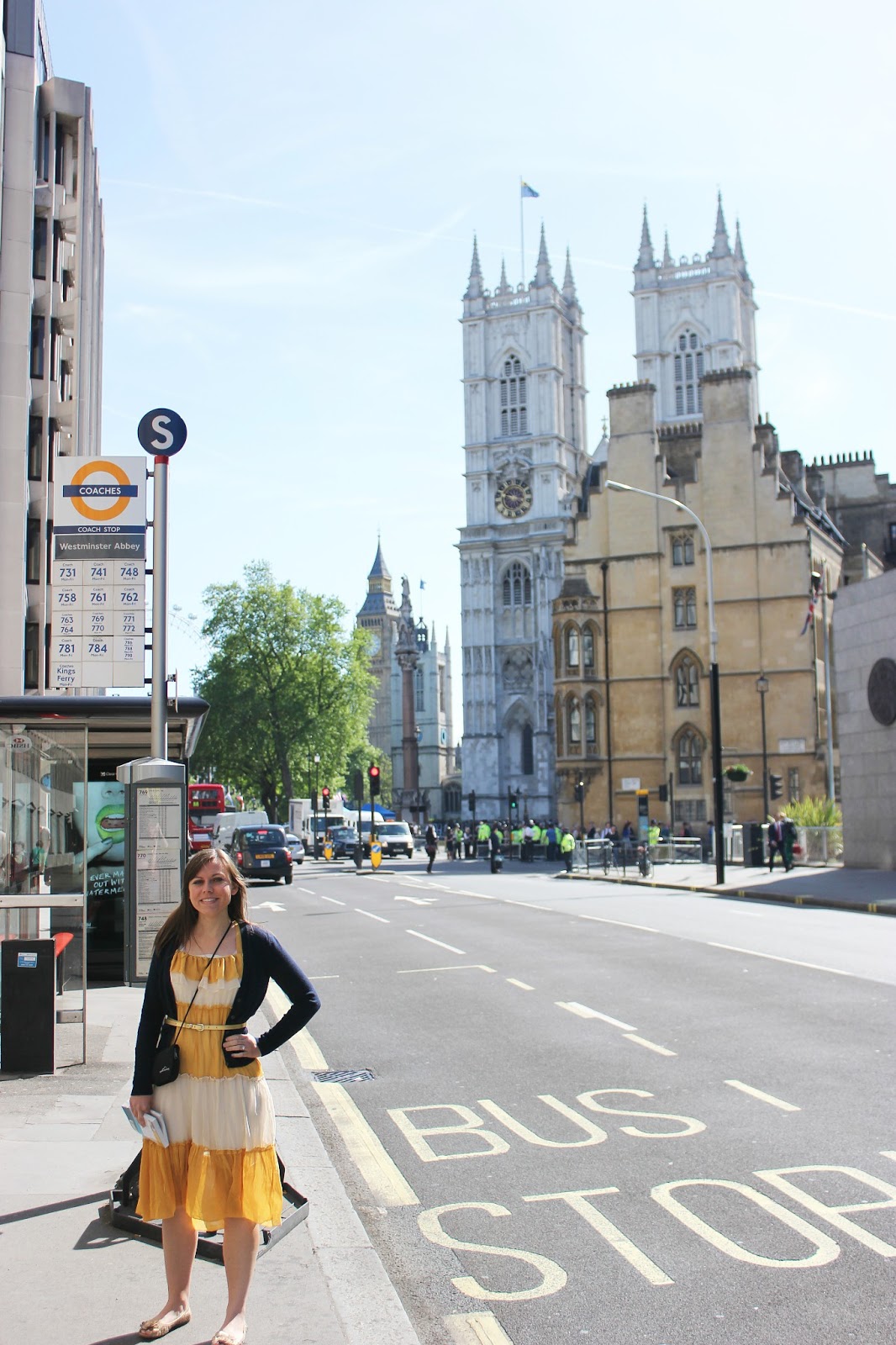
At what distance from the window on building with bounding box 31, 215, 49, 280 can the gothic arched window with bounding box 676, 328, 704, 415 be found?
77.6 meters

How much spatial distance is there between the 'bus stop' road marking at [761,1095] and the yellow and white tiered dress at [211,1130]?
4.27 metres

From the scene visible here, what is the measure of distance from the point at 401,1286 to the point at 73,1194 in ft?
5.74

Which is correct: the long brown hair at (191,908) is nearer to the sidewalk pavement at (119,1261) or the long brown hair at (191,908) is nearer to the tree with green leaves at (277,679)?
the sidewalk pavement at (119,1261)

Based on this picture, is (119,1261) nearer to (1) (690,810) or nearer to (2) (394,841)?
(1) (690,810)

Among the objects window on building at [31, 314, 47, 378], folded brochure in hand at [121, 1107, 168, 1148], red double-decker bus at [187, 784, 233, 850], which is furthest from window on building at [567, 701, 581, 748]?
folded brochure in hand at [121, 1107, 168, 1148]

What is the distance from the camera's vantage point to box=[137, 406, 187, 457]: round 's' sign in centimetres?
848

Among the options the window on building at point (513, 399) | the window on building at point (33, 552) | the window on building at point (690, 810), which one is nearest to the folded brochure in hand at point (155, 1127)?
the window on building at point (33, 552)

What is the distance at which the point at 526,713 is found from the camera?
113 meters

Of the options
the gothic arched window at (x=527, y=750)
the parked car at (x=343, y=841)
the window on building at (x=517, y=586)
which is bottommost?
the parked car at (x=343, y=841)

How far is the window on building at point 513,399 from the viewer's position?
113875 mm

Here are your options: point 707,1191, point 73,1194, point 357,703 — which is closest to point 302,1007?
point 73,1194

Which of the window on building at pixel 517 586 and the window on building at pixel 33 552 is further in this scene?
the window on building at pixel 517 586

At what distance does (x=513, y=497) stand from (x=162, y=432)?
105m

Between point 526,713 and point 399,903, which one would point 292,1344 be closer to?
point 399,903
